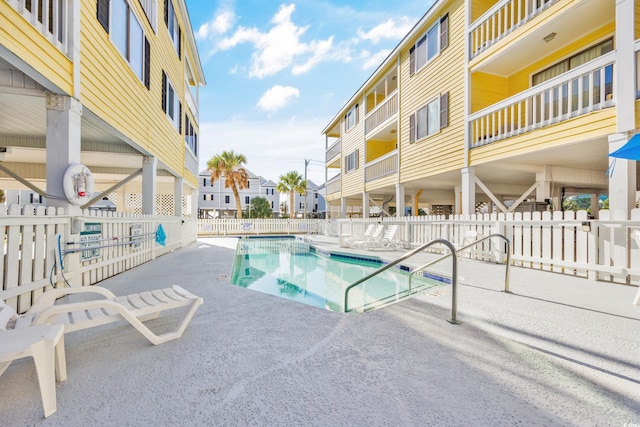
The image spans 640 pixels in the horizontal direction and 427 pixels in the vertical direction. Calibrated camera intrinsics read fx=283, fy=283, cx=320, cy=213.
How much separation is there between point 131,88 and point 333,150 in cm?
1652

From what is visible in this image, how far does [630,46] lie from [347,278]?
7.06m

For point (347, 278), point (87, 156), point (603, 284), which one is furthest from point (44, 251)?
point (603, 284)

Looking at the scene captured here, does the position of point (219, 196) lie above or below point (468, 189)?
above

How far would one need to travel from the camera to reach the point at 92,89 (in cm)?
468

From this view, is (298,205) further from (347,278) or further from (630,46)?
(630,46)

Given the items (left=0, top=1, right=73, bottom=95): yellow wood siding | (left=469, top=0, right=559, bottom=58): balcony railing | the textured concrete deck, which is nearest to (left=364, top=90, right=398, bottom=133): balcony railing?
(left=469, top=0, right=559, bottom=58): balcony railing

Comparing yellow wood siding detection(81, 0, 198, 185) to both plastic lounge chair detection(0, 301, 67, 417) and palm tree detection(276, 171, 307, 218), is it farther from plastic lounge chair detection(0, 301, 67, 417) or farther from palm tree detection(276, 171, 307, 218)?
palm tree detection(276, 171, 307, 218)

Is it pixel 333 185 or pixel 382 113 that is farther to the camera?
pixel 333 185

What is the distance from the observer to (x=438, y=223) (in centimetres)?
946

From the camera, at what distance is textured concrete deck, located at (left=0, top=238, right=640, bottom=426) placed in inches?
65.3

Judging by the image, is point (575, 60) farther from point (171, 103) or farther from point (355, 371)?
point (171, 103)

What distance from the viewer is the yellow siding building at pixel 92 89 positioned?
3.67 metres

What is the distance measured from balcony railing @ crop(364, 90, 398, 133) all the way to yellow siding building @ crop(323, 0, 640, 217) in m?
0.07

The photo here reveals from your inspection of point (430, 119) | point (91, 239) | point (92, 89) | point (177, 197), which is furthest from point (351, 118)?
point (91, 239)
